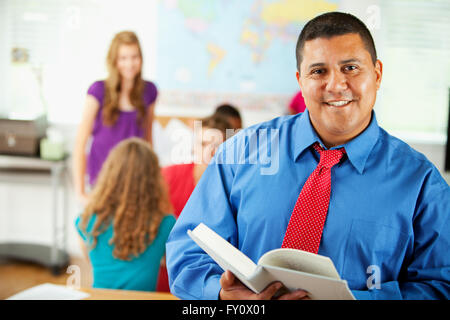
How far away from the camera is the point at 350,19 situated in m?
1.01

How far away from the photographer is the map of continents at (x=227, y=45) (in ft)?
11.0

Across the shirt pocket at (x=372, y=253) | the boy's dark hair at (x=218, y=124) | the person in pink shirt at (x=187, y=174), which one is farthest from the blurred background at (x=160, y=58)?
the shirt pocket at (x=372, y=253)

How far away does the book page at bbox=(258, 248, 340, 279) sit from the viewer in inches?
30.2

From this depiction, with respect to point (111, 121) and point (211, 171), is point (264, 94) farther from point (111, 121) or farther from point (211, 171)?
point (211, 171)

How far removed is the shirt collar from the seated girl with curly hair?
84 cm

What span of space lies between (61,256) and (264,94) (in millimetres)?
1815

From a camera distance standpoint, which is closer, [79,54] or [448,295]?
[448,295]

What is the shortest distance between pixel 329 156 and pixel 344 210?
0.39 ft

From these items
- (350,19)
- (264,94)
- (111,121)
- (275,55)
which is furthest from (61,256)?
(350,19)

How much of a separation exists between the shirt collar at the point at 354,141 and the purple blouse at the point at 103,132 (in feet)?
5.82

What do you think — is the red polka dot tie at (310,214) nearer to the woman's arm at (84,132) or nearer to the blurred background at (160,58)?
the woman's arm at (84,132)

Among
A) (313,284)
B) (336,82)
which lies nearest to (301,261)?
(313,284)

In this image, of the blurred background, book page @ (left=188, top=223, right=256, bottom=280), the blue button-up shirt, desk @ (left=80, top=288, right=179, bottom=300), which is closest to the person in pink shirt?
desk @ (left=80, top=288, right=179, bottom=300)

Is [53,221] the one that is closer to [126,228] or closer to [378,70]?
[126,228]
